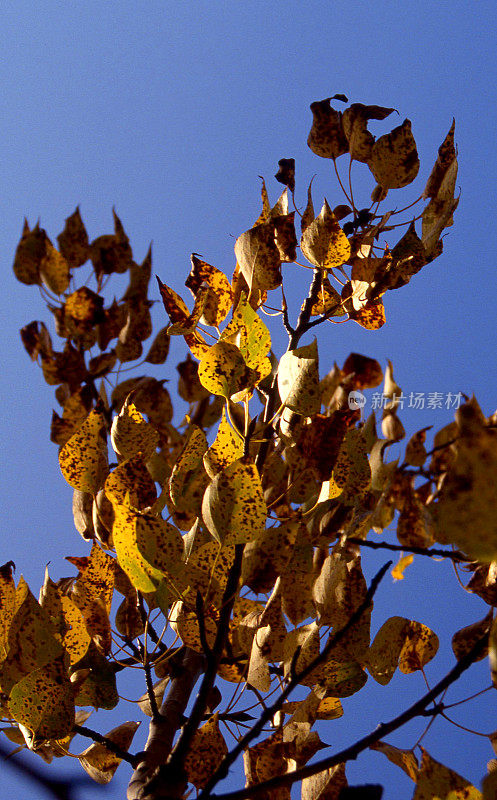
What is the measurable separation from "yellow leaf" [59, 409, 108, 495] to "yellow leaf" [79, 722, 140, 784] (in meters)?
0.17

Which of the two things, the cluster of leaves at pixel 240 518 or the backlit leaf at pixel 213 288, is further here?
the backlit leaf at pixel 213 288

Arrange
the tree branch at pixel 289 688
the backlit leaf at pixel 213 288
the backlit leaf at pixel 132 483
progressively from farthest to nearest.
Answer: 1. the backlit leaf at pixel 213 288
2. the backlit leaf at pixel 132 483
3. the tree branch at pixel 289 688

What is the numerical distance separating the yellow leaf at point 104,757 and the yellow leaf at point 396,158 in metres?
0.43

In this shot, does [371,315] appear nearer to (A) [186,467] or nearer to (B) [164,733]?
(A) [186,467]

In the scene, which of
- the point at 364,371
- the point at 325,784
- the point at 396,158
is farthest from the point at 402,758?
the point at 396,158

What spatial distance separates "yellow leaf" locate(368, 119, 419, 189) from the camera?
48 cm

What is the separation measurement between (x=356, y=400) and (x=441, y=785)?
0.24m

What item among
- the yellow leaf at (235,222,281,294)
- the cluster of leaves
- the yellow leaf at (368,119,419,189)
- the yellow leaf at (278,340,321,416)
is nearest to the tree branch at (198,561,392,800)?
the cluster of leaves

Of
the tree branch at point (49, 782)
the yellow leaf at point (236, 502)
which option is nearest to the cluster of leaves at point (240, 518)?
the yellow leaf at point (236, 502)

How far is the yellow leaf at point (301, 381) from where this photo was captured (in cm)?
35

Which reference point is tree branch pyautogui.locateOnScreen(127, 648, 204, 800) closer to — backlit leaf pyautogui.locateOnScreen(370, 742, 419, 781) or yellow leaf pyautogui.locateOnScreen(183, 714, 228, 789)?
yellow leaf pyautogui.locateOnScreen(183, 714, 228, 789)

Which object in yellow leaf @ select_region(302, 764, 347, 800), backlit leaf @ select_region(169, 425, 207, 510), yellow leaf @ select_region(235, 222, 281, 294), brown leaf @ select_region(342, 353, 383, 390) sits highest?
brown leaf @ select_region(342, 353, 383, 390)

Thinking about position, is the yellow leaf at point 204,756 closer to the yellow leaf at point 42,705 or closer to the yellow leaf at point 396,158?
the yellow leaf at point 42,705

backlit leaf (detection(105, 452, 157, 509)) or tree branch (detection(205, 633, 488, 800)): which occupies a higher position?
backlit leaf (detection(105, 452, 157, 509))
